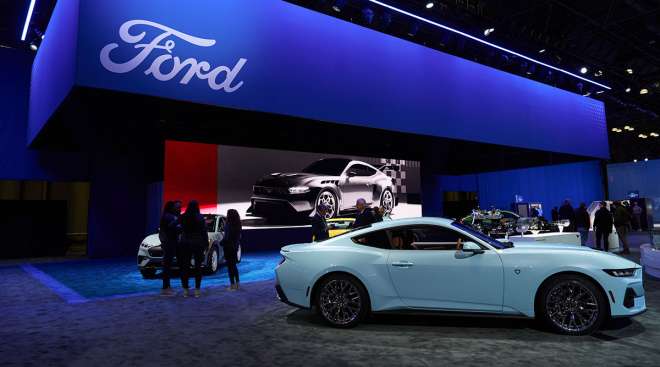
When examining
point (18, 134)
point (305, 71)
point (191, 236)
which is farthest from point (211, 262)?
point (18, 134)

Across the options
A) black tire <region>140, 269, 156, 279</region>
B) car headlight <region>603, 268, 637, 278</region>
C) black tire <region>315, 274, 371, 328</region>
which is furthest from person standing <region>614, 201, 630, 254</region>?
black tire <region>140, 269, 156, 279</region>

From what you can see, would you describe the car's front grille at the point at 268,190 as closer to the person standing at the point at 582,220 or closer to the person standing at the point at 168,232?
the person standing at the point at 168,232

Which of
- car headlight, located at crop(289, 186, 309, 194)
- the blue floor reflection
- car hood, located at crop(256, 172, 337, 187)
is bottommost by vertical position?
the blue floor reflection

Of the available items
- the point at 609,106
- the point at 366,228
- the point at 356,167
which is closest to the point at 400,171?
the point at 356,167

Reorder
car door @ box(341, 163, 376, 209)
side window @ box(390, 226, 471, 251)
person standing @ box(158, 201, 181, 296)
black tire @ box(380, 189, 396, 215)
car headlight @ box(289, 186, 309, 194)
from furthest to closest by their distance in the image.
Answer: black tire @ box(380, 189, 396, 215)
car door @ box(341, 163, 376, 209)
car headlight @ box(289, 186, 309, 194)
person standing @ box(158, 201, 181, 296)
side window @ box(390, 226, 471, 251)

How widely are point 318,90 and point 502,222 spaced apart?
6071 millimetres

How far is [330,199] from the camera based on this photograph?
1208 cm

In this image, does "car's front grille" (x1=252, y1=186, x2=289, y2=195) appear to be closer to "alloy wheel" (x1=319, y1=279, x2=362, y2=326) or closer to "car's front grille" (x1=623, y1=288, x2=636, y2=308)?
"alloy wheel" (x1=319, y1=279, x2=362, y2=326)

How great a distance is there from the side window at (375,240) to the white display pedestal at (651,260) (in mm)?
5876

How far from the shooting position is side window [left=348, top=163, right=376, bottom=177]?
42.1ft

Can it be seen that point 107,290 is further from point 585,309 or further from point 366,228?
point 585,309

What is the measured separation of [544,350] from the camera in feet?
11.5

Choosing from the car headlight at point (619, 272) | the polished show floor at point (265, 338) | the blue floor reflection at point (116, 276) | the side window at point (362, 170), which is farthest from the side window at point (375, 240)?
the side window at point (362, 170)

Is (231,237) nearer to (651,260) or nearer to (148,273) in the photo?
(148,273)
